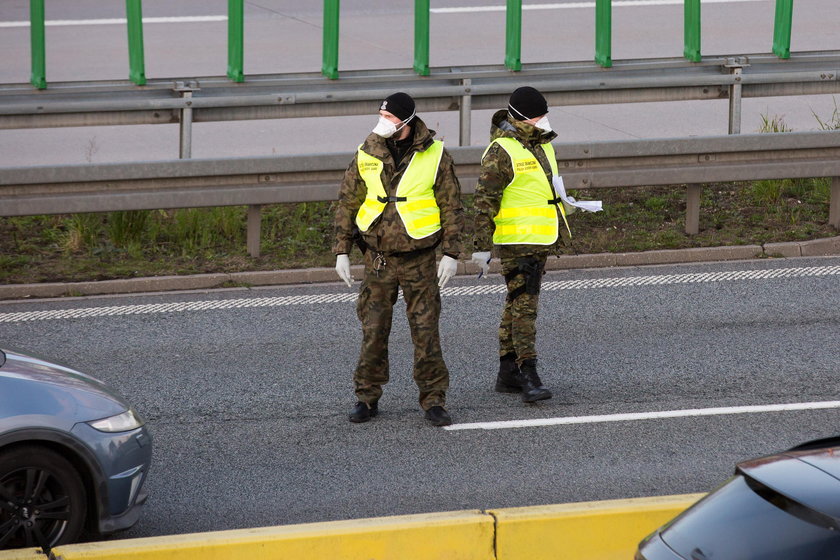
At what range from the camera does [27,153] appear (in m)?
13.7

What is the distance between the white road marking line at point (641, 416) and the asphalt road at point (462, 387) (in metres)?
0.03

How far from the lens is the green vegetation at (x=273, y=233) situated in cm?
1056

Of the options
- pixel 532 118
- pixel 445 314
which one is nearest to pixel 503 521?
pixel 532 118

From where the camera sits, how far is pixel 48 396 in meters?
5.32

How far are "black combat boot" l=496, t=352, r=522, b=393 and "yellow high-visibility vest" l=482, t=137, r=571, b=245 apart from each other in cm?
73

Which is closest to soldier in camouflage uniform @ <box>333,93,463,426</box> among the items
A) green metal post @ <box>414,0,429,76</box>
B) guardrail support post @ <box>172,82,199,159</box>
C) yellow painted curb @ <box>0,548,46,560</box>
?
yellow painted curb @ <box>0,548,46,560</box>

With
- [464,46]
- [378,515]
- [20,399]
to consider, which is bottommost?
[378,515]

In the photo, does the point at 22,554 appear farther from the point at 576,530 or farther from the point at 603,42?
the point at 603,42

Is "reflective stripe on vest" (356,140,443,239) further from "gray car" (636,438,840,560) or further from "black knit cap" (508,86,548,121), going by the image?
"gray car" (636,438,840,560)

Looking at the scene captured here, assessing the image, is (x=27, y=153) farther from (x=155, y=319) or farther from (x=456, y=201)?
(x=456, y=201)

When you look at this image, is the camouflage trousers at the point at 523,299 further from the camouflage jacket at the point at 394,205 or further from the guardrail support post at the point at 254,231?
the guardrail support post at the point at 254,231

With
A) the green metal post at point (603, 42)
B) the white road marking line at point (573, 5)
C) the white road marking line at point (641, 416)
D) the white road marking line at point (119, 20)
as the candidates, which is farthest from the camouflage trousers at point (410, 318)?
the white road marking line at point (119, 20)

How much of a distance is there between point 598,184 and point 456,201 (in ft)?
13.2

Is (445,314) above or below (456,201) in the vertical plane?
below
